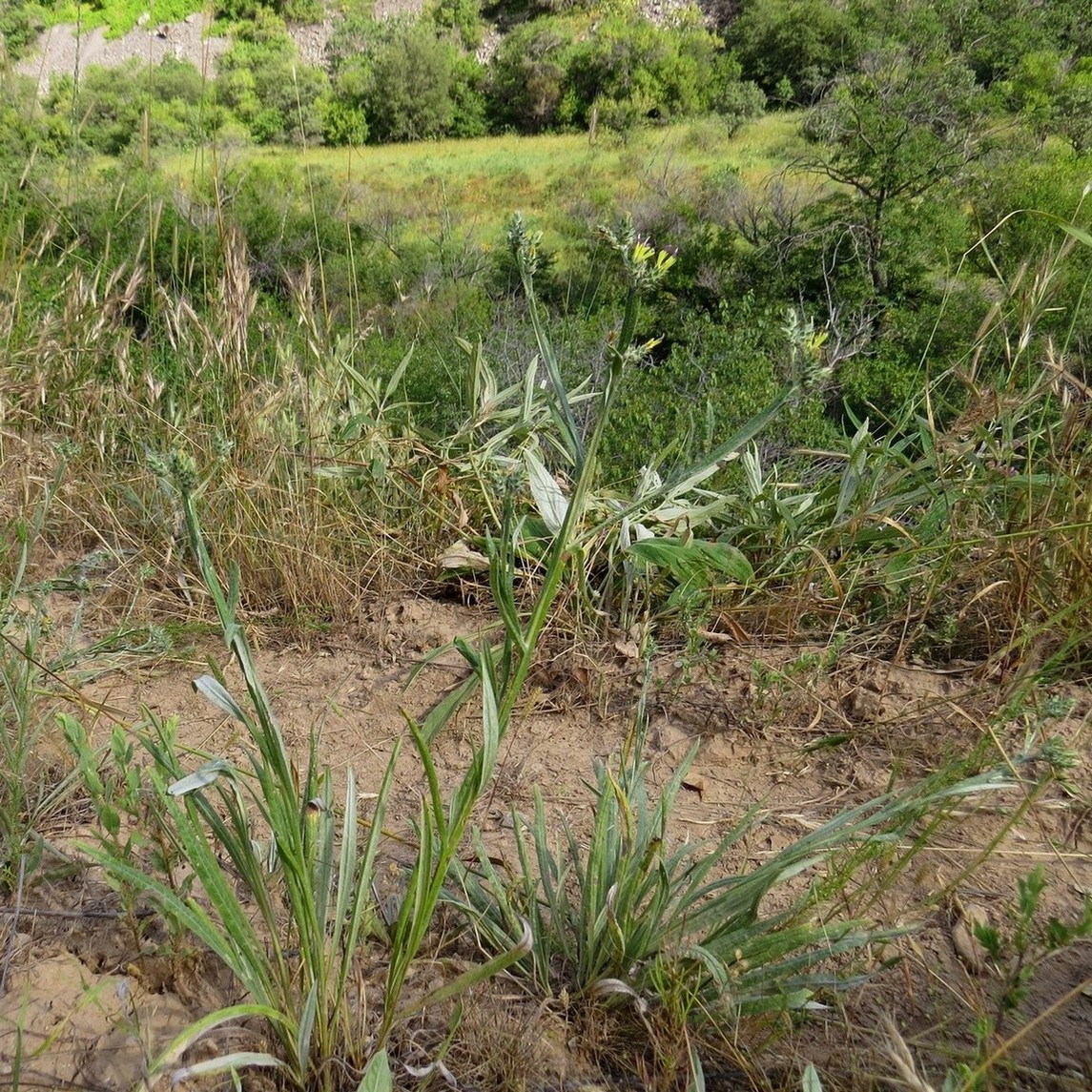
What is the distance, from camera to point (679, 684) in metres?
1.64

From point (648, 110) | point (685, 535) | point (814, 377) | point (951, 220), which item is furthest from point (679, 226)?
point (648, 110)

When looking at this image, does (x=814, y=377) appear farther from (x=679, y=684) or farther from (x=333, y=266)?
(x=333, y=266)

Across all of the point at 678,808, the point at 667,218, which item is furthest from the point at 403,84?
the point at 678,808

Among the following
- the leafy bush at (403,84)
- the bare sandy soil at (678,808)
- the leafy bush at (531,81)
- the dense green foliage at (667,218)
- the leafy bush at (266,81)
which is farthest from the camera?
the leafy bush at (531,81)

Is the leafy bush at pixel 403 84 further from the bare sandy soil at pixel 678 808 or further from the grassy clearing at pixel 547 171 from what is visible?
the bare sandy soil at pixel 678 808

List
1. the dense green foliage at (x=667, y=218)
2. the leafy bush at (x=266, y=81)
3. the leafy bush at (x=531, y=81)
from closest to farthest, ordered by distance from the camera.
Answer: the dense green foliage at (x=667, y=218) → the leafy bush at (x=266, y=81) → the leafy bush at (x=531, y=81)

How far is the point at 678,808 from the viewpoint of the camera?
1.45 meters

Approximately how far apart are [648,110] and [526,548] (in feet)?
54.2

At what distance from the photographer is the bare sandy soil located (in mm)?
997

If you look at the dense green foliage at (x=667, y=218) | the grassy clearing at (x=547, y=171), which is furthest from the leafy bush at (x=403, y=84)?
the grassy clearing at (x=547, y=171)

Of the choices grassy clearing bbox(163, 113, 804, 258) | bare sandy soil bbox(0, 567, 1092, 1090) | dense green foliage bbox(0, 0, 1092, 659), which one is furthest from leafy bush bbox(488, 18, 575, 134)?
bare sandy soil bbox(0, 567, 1092, 1090)

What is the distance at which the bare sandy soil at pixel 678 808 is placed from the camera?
1.00m

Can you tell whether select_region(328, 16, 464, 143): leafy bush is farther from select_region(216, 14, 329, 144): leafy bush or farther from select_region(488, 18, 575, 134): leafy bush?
select_region(216, 14, 329, 144): leafy bush

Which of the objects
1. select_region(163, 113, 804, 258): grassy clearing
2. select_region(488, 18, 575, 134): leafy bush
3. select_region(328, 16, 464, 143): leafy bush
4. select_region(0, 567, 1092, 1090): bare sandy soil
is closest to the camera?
select_region(0, 567, 1092, 1090): bare sandy soil
